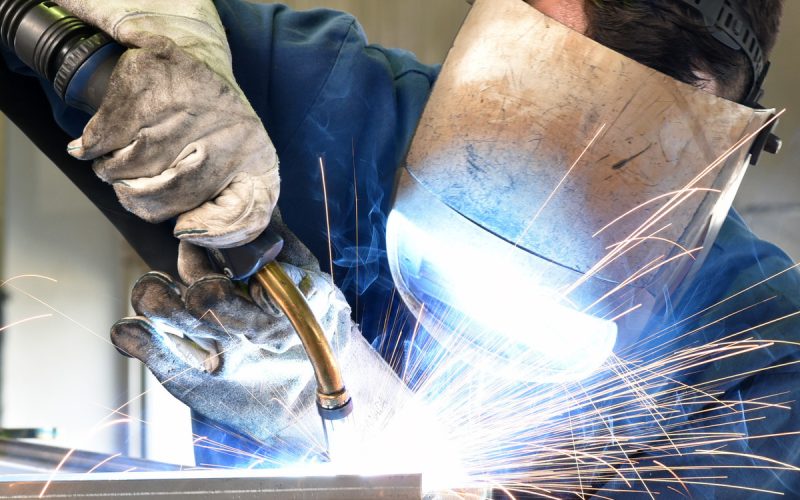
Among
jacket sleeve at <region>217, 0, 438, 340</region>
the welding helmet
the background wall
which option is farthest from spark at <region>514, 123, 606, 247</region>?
the background wall

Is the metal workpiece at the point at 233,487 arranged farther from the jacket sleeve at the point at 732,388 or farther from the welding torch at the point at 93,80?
the jacket sleeve at the point at 732,388

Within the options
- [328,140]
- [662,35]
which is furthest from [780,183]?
[662,35]

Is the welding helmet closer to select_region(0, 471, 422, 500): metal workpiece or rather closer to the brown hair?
the brown hair

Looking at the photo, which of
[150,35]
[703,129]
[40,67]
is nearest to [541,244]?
[703,129]

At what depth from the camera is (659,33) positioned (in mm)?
1055

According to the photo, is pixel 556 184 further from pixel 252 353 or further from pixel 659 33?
pixel 252 353

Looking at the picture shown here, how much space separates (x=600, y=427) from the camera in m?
1.62

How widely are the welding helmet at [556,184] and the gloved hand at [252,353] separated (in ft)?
0.69

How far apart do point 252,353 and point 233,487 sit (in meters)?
0.55

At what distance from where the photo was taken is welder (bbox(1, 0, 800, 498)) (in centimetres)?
100

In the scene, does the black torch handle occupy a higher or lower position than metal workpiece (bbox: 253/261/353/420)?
higher

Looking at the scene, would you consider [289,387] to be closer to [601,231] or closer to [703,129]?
[601,231]

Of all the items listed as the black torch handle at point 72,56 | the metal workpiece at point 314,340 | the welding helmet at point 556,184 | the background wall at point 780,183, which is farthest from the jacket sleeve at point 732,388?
the background wall at point 780,183

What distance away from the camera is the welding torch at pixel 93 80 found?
0.99 meters
